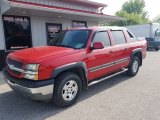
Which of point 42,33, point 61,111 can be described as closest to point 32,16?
point 42,33

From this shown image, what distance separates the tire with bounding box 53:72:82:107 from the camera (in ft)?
14.7

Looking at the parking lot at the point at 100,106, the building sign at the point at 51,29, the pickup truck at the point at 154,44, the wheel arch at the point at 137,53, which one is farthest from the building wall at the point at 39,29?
the pickup truck at the point at 154,44

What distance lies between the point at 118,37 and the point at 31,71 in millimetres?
3593

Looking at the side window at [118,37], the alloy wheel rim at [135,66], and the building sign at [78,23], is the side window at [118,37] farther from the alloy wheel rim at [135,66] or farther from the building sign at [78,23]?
the building sign at [78,23]

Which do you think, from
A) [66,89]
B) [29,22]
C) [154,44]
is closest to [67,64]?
[66,89]

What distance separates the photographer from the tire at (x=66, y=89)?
14.7 ft

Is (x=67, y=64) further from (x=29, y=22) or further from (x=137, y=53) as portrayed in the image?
(x=29, y=22)

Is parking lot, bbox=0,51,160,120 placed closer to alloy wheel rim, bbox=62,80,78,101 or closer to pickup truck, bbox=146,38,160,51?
alloy wheel rim, bbox=62,80,78,101

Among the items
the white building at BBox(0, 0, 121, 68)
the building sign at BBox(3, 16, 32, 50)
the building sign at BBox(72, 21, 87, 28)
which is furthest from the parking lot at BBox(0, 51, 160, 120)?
the building sign at BBox(72, 21, 87, 28)

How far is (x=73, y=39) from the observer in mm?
5656

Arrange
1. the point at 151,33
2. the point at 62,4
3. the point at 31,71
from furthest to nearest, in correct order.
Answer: the point at 151,33 → the point at 62,4 → the point at 31,71

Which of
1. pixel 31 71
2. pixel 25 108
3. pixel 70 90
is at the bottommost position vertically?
pixel 25 108

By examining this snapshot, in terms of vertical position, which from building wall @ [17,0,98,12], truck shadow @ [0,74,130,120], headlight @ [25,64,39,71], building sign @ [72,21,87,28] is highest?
building wall @ [17,0,98,12]

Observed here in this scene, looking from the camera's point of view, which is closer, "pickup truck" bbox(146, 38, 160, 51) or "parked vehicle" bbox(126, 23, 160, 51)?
"pickup truck" bbox(146, 38, 160, 51)
